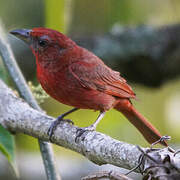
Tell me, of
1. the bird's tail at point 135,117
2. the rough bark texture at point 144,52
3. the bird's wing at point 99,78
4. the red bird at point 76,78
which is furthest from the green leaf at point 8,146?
the rough bark texture at point 144,52

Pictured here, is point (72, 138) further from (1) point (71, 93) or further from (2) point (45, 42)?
(2) point (45, 42)

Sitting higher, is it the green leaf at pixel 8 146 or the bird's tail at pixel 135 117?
the green leaf at pixel 8 146

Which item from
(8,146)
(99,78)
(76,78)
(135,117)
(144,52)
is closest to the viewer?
(8,146)

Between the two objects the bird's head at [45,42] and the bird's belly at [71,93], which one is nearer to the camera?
the bird's belly at [71,93]

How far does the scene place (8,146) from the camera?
3.13 meters

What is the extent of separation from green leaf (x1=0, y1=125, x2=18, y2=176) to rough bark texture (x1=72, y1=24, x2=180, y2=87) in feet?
8.92

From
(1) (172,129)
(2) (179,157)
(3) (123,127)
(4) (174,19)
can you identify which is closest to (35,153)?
(3) (123,127)

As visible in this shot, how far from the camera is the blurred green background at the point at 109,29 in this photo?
5.21m

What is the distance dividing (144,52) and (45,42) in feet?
7.15

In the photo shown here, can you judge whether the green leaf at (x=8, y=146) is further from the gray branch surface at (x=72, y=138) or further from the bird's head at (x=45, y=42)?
the bird's head at (x=45, y=42)

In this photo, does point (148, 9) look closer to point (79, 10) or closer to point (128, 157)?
point (79, 10)

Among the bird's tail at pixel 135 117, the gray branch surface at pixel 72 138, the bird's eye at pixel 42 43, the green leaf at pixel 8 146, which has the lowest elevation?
the bird's tail at pixel 135 117

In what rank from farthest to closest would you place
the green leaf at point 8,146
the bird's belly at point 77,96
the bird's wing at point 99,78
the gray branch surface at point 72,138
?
the bird's wing at point 99,78 < the bird's belly at point 77,96 < the green leaf at point 8,146 < the gray branch surface at point 72,138

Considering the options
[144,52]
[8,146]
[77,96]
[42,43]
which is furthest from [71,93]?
[144,52]
